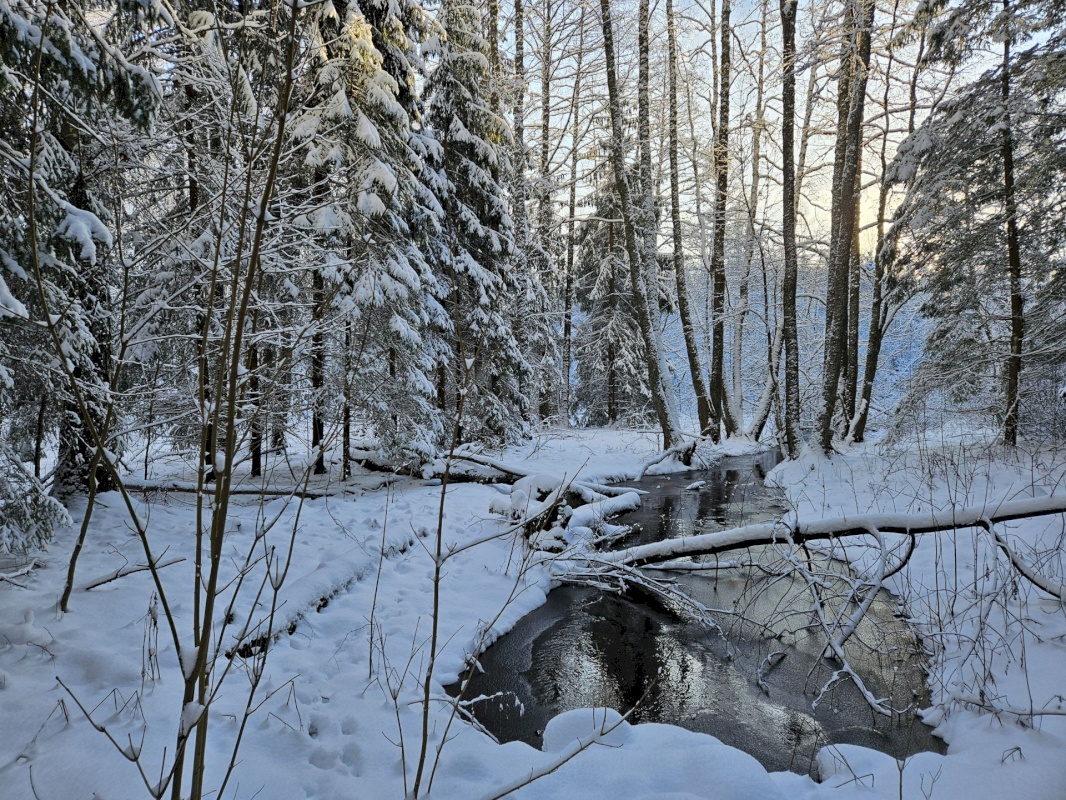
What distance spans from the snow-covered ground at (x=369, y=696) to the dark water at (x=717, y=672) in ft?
0.86

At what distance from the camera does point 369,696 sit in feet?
10.6

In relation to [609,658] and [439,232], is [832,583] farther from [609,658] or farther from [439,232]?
[439,232]

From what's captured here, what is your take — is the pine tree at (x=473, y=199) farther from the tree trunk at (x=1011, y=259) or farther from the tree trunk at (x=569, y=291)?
the tree trunk at (x=1011, y=259)

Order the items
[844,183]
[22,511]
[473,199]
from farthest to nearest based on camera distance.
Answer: [473,199] < [844,183] < [22,511]

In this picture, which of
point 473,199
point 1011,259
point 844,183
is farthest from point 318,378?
point 1011,259

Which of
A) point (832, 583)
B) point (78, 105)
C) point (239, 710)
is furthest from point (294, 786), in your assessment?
point (832, 583)

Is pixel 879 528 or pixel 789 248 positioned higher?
pixel 789 248

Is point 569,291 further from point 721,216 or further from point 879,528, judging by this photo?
point 879,528

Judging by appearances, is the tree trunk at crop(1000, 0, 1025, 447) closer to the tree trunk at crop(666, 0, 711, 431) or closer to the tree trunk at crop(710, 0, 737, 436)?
the tree trunk at crop(710, 0, 737, 436)

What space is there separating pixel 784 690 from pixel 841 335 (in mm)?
7714

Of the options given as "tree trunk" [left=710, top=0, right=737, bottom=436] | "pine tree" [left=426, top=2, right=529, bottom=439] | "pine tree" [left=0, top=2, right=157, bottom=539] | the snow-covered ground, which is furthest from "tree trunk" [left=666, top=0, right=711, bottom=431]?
"pine tree" [left=0, top=2, right=157, bottom=539]

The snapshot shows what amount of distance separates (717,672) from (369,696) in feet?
8.49

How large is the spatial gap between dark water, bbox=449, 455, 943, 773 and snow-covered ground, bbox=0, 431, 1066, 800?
0.26 meters

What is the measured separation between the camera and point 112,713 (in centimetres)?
260
